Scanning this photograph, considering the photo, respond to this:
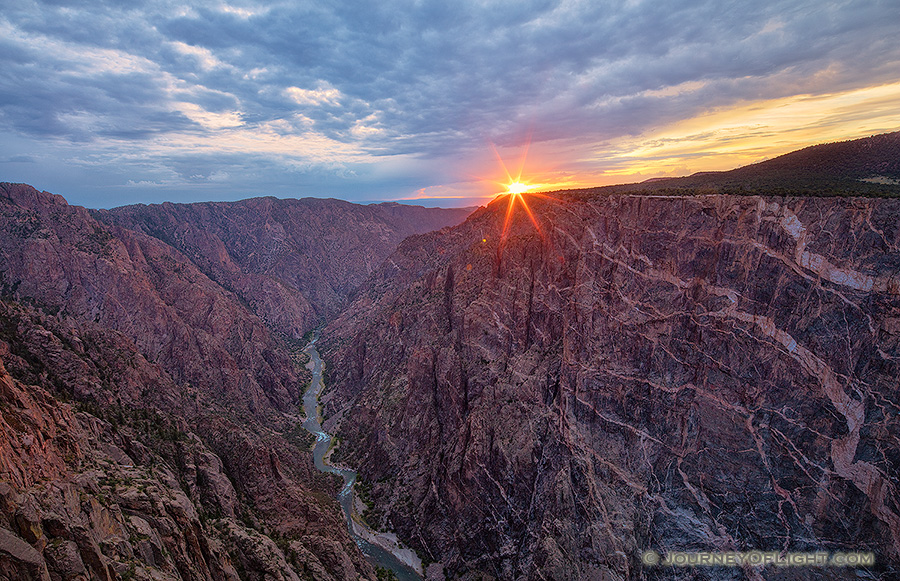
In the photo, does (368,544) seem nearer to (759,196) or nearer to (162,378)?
(162,378)

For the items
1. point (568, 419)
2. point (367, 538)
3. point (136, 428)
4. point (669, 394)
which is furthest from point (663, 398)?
point (136, 428)

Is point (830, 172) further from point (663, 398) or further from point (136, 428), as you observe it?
point (136, 428)

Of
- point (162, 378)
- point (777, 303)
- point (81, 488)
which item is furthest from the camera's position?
point (162, 378)

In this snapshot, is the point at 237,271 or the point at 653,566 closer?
the point at 653,566

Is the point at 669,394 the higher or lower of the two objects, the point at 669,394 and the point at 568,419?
the higher

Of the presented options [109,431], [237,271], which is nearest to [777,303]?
[109,431]
